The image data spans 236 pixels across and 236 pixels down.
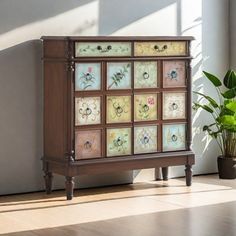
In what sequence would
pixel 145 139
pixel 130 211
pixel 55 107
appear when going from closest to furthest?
pixel 130 211, pixel 55 107, pixel 145 139

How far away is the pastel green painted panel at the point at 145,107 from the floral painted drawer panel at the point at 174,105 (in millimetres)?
107

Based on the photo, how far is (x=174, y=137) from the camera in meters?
6.12

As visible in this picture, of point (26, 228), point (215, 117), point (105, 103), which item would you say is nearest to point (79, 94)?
point (105, 103)

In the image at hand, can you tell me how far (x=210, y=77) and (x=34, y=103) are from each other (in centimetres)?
165

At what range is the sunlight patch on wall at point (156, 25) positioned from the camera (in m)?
6.33

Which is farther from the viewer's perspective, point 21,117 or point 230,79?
point 230,79

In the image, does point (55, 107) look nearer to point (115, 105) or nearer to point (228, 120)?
point (115, 105)

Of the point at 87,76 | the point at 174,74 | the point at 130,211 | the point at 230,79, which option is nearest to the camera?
the point at 130,211

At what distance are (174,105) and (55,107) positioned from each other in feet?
3.38

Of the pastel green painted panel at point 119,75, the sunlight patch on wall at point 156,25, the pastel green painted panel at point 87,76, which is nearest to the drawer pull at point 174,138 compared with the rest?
the pastel green painted panel at point 119,75

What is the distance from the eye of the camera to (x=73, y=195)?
19.1 feet

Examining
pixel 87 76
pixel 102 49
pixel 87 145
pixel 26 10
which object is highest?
pixel 26 10

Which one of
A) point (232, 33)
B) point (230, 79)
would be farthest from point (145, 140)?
point (232, 33)

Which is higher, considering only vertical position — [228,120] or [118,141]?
[228,120]
